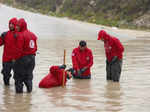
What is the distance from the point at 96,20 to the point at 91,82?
31.1 metres

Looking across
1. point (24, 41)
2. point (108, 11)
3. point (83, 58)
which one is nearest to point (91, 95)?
point (24, 41)

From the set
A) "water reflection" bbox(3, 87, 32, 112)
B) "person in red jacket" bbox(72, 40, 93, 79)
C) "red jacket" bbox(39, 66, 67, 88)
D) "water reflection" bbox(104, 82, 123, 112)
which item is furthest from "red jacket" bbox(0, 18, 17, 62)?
"person in red jacket" bbox(72, 40, 93, 79)

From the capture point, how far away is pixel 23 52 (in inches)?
384

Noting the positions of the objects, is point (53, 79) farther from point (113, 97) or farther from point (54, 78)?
point (113, 97)

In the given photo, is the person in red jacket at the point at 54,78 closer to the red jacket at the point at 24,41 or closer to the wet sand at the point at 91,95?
the wet sand at the point at 91,95

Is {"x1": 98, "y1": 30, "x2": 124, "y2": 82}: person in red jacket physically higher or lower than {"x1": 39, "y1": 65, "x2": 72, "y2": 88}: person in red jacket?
higher

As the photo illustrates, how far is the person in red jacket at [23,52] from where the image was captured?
9648mm

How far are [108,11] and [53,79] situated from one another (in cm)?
3498

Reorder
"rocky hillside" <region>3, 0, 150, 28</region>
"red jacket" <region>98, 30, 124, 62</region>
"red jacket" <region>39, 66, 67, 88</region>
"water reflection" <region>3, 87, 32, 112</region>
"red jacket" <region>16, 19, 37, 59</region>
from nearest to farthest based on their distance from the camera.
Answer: "water reflection" <region>3, 87, 32, 112</region>
"red jacket" <region>16, 19, 37, 59</region>
"red jacket" <region>39, 66, 67, 88</region>
"red jacket" <region>98, 30, 124, 62</region>
"rocky hillside" <region>3, 0, 150, 28</region>

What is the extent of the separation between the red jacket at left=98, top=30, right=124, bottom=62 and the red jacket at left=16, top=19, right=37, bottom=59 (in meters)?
A: 2.19

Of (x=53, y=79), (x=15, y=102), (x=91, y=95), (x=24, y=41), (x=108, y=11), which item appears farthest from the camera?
(x=108, y=11)

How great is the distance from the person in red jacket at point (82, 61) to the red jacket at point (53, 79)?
1.17 metres

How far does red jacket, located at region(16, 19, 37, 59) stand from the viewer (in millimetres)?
9633

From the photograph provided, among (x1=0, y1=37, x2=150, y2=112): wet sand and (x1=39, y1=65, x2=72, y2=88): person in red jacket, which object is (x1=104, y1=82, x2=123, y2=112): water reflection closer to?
(x1=0, y1=37, x2=150, y2=112): wet sand
